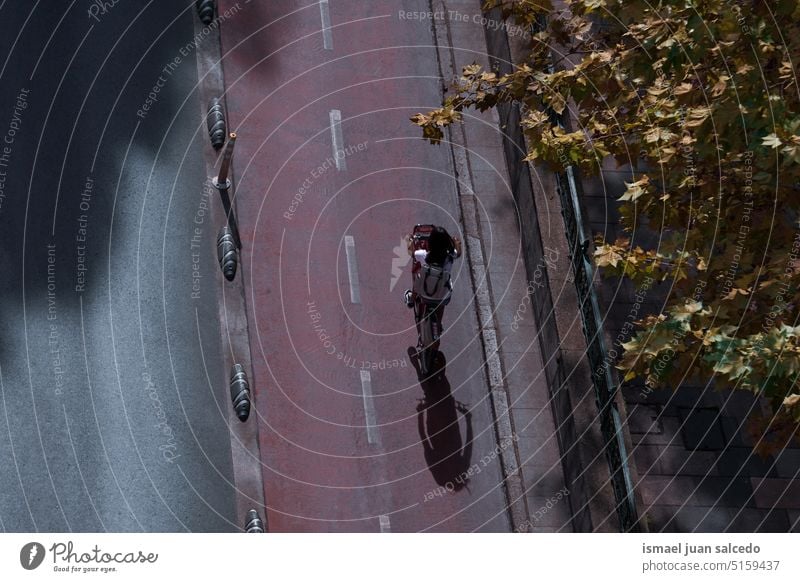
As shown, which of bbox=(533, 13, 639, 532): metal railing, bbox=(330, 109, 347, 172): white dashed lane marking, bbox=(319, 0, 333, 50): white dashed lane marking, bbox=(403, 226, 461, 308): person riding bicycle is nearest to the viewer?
bbox=(533, 13, 639, 532): metal railing

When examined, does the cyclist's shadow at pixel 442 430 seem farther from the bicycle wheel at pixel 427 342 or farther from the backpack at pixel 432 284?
the backpack at pixel 432 284

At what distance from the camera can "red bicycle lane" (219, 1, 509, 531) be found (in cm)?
2827

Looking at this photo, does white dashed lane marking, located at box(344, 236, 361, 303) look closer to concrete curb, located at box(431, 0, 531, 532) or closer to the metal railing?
concrete curb, located at box(431, 0, 531, 532)

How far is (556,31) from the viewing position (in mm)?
28266

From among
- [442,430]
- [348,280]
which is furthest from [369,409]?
[348,280]

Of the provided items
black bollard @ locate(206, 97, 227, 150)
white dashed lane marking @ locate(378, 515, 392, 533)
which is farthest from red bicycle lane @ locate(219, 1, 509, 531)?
black bollard @ locate(206, 97, 227, 150)

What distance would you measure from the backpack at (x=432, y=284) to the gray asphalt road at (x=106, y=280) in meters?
4.05

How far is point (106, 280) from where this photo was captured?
29.2 meters

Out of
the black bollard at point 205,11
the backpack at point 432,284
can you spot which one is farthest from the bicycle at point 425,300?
the black bollard at point 205,11

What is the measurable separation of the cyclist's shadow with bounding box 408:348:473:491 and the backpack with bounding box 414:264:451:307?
1.51 metres

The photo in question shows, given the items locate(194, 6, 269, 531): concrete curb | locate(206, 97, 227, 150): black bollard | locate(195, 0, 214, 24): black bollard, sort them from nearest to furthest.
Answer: locate(194, 6, 269, 531): concrete curb → locate(206, 97, 227, 150): black bollard → locate(195, 0, 214, 24): black bollard

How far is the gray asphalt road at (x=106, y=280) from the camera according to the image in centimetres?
2695

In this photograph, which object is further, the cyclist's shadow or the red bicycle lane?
the cyclist's shadow

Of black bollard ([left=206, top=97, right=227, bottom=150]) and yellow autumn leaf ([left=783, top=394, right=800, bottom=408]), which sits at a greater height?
black bollard ([left=206, top=97, right=227, bottom=150])
